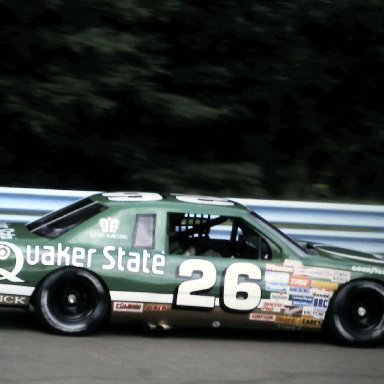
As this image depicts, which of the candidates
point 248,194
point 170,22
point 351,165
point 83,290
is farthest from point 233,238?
point 351,165

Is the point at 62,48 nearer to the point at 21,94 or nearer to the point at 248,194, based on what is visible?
the point at 21,94

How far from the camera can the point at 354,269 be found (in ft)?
27.4

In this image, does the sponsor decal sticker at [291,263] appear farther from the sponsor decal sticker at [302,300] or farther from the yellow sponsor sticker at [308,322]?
the yellow sponsor sticker at [308,322]

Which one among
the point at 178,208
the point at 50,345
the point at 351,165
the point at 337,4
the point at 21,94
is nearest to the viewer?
the point at 50,345

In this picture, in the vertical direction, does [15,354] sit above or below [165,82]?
below

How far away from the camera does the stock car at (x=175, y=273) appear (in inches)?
310

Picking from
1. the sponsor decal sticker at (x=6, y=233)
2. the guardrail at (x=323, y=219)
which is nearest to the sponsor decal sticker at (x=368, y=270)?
the sponsor decal sticker at (x=6, y=233)

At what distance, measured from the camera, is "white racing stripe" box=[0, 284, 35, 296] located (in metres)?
7.80

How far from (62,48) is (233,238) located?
495 centimetres

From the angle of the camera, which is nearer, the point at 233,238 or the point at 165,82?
the point at 233,238

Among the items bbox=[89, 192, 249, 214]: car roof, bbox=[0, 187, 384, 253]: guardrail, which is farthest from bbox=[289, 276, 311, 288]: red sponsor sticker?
bbox=[0, 187, 384, 253]: guardrail

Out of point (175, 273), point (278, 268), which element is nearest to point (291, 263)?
point (278, 268)

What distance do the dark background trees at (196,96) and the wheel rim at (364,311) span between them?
493 centimetres

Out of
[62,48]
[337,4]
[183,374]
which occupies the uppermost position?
[337,4]
